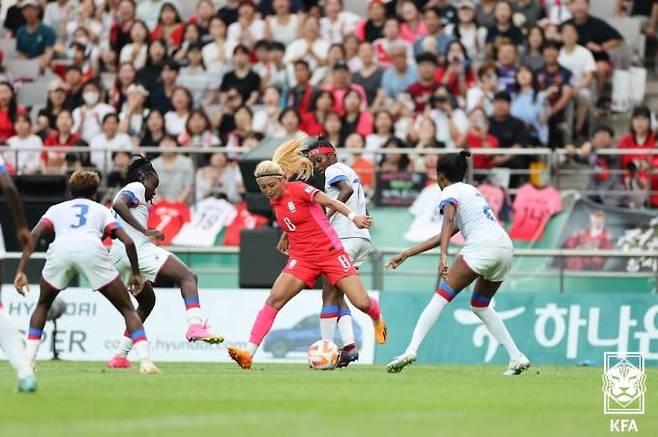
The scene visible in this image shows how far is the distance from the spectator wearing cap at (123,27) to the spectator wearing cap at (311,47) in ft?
11.6

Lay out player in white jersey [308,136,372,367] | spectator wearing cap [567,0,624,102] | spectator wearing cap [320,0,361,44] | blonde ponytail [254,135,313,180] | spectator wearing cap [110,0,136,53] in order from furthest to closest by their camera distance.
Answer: spectator wearing cap [110,0,136,53]
spectator wearing cap [320,0,361,44]
spectator wearing cap [567,0,624,102]
player in white jersey [308,136,372,367]
blonde ponytail [254,135,313,180]

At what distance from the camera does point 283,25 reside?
92.8 ft

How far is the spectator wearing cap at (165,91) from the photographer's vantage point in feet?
88.6

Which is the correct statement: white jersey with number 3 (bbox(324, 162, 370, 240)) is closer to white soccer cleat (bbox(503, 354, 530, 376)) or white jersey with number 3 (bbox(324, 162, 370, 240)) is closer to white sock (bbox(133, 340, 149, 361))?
white soccer cleat (bbox(503, 354, 530, 376))

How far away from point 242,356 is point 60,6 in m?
17.2

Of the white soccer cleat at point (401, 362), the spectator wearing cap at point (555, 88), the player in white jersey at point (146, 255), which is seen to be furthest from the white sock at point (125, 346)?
the spectator wearing cap at point (555, 88)

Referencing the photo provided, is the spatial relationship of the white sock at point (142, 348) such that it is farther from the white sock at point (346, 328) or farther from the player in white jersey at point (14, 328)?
the white sock at point (346, 328)

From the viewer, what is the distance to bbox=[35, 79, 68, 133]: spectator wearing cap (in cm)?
2706

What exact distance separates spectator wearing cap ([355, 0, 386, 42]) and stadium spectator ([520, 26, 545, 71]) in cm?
281

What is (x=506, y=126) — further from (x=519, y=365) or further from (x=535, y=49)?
(x=519, y=365)

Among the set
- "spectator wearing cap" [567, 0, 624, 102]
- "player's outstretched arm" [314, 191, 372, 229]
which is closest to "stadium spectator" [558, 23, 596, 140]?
"spectator wearing cap" [567, 0, 624, 102]

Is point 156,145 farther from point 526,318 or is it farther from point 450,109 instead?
point 526,318

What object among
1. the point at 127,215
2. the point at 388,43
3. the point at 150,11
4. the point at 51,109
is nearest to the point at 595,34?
the point at 388,43

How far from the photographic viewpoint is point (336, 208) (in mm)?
15195
